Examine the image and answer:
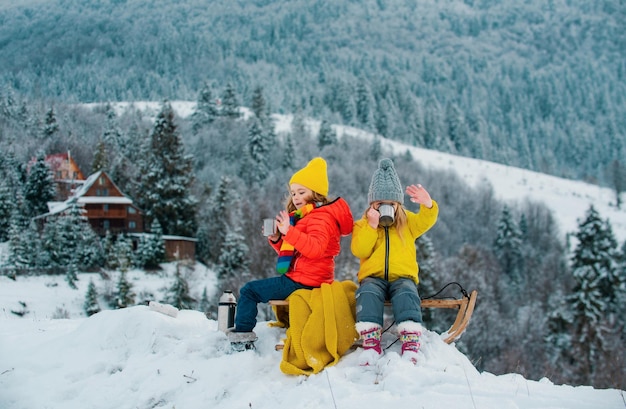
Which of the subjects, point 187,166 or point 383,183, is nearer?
point 383,183

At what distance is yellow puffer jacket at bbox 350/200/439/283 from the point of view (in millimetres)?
5602

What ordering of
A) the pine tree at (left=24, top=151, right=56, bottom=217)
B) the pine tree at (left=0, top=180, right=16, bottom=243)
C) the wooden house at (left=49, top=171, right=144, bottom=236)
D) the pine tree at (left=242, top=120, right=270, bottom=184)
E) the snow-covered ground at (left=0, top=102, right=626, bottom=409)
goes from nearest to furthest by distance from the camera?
the snow-covered ground at (left=0, top=102, right=626, bottom=409), the pine tree at (left=0, top=180, right=16, bottom=243), the wooden house at (left=49, top=171, right=144, bottom=236), the pine tree at (left=24, top=151, right=56, bottom=217), the pine tree at (left=242, top=120, right=270, bottom=184)

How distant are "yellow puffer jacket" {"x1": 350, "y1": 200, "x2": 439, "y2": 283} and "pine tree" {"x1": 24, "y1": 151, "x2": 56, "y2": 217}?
1942 inches

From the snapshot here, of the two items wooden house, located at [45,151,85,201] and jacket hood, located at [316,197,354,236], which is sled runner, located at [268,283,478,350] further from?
wooden house, located at [45,151,85,201]

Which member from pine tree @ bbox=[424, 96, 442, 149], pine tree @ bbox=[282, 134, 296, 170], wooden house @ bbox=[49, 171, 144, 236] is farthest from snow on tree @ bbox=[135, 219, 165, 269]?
pine tree @ bbox=[424, 96, 442, 149]

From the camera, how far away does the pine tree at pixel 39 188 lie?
48.8m

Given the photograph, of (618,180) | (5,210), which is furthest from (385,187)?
(618,180)

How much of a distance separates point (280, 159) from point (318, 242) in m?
66.9

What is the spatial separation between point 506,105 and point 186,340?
178 m

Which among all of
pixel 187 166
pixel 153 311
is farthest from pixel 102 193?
pixel 153 311

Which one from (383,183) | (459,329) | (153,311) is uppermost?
(383,183)

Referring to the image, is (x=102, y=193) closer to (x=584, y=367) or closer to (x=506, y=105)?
(x=584, y=367)

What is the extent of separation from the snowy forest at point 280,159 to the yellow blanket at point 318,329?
699cm

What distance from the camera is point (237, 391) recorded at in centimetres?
475
